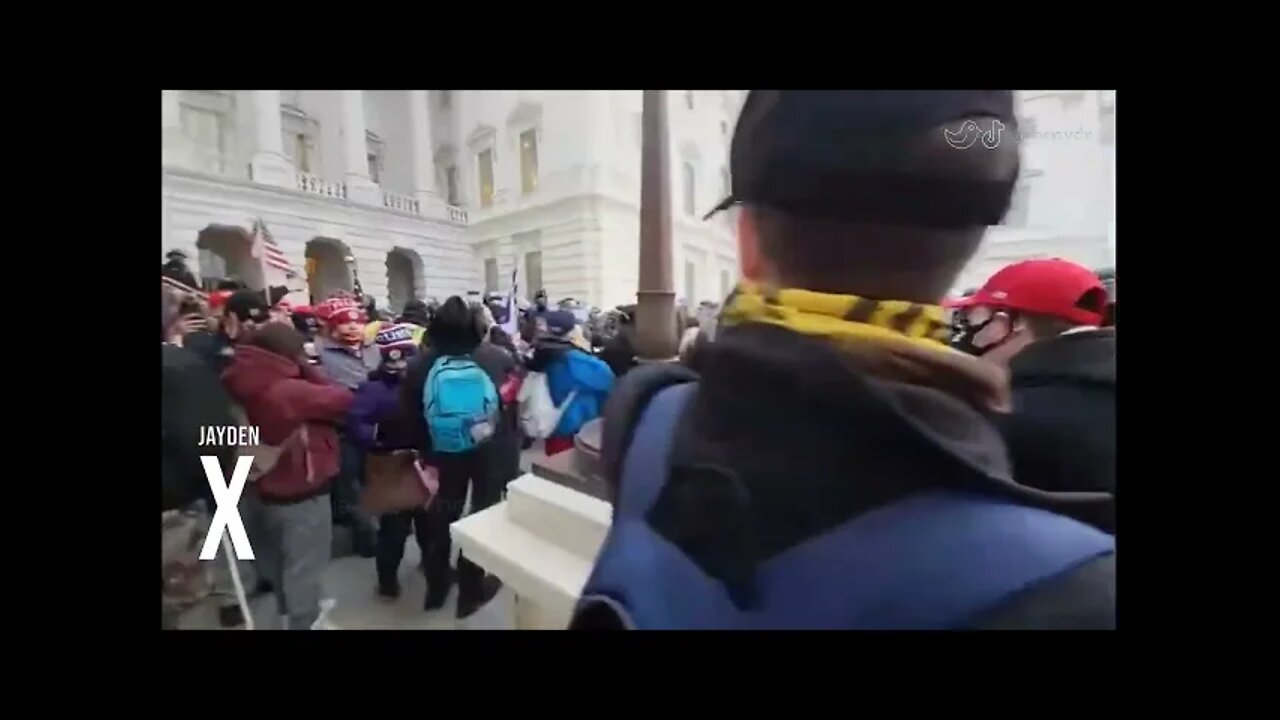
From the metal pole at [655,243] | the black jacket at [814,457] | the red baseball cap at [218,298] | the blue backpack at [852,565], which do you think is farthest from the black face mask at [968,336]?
the red baseball cap at [218,298]

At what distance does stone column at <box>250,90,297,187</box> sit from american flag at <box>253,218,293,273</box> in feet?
0.33

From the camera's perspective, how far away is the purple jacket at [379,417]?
1.60 metres

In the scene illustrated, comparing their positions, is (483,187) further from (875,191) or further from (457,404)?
(875,191)

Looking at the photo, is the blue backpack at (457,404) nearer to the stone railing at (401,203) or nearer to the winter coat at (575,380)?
the winter coat at (575,380)

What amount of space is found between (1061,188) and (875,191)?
17.8 inches

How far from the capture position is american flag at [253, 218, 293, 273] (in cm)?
156

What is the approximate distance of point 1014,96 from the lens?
5.05 feet

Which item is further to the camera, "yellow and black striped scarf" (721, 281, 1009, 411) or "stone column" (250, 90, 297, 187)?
"stone column" (250, 90, 297, 187)

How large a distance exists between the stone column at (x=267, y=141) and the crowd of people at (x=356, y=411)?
0.87ft

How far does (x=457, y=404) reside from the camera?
162 cm

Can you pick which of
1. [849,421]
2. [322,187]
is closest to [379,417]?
[322,187]

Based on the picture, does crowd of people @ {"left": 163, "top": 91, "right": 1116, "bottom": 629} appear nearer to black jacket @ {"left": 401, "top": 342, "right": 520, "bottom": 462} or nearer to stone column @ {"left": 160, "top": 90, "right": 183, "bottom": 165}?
black jacket @ {"left": 401, "top": 342, "right": 520, "bottom": 462}

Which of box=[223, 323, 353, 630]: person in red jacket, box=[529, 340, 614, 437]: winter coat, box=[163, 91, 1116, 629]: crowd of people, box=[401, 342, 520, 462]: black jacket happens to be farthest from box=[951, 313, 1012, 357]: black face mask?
box=[223, 323, 353, 630]: person in red jacket
